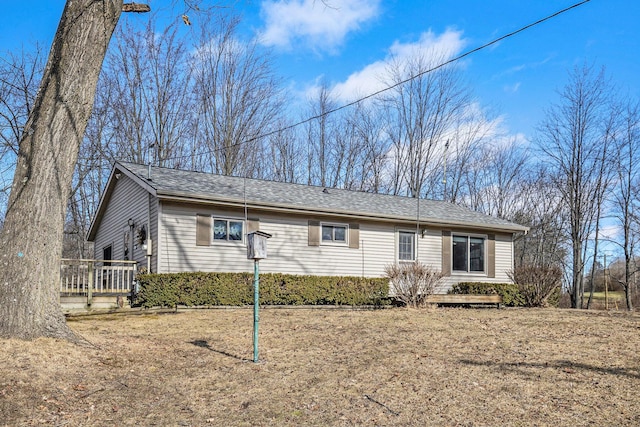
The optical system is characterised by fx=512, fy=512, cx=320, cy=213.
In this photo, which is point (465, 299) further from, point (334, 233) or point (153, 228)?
point (153, 228)

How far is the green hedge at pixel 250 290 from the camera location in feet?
39.3

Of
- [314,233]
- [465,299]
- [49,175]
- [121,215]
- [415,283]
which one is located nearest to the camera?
[49,175]

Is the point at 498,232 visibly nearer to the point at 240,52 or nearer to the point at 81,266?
the point at 81,266

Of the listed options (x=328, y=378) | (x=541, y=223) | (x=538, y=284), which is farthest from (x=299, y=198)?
(x=541, y=223)

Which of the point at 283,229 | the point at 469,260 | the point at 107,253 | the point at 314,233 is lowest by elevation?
the point at 469,260

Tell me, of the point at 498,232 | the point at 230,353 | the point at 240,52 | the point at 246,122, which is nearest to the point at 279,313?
the point at 230,353

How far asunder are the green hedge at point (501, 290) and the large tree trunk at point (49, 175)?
1326 centimetres

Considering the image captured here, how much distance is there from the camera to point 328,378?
5531mm

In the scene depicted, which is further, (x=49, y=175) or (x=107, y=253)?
(x=107, y=253)

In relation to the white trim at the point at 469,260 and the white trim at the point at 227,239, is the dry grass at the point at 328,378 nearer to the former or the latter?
the white trim at the point at 227,239

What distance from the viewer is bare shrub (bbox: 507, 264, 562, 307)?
15828mm

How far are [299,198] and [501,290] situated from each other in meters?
6.94

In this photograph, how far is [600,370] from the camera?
577cm

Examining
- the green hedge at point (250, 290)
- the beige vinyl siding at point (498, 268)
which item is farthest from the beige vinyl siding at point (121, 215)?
the beige vinyl siding at point (498, 268)
